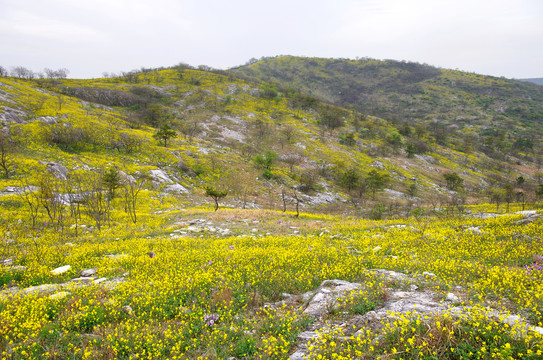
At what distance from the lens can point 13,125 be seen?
32500 millimetres

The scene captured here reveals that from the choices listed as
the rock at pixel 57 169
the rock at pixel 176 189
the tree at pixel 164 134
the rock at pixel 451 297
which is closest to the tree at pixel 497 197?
the rock at pixel 451 297

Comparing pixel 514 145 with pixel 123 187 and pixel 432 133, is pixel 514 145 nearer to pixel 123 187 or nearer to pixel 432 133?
pixel 432 133

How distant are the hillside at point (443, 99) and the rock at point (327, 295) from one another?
10835 cm

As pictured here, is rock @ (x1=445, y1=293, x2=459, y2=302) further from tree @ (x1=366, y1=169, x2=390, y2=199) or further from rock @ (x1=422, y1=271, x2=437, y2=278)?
tree @ (x1=366, y1=169, x2=390, y2=199)

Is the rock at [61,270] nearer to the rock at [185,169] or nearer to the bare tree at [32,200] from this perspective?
the bare tree at [32,200]

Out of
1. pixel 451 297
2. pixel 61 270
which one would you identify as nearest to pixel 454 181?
pixel 451 297

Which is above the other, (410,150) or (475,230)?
(410,150)

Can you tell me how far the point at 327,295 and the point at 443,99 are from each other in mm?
181864

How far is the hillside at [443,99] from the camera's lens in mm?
106000

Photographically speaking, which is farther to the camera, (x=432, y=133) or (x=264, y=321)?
(x=432, y=133)

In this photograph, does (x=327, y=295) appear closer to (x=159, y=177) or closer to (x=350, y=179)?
(x=159, y=177)

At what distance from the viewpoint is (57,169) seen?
85.0 ft

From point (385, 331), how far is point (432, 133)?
11638 centimetres

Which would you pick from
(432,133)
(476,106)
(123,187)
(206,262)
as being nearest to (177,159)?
(123,187)
